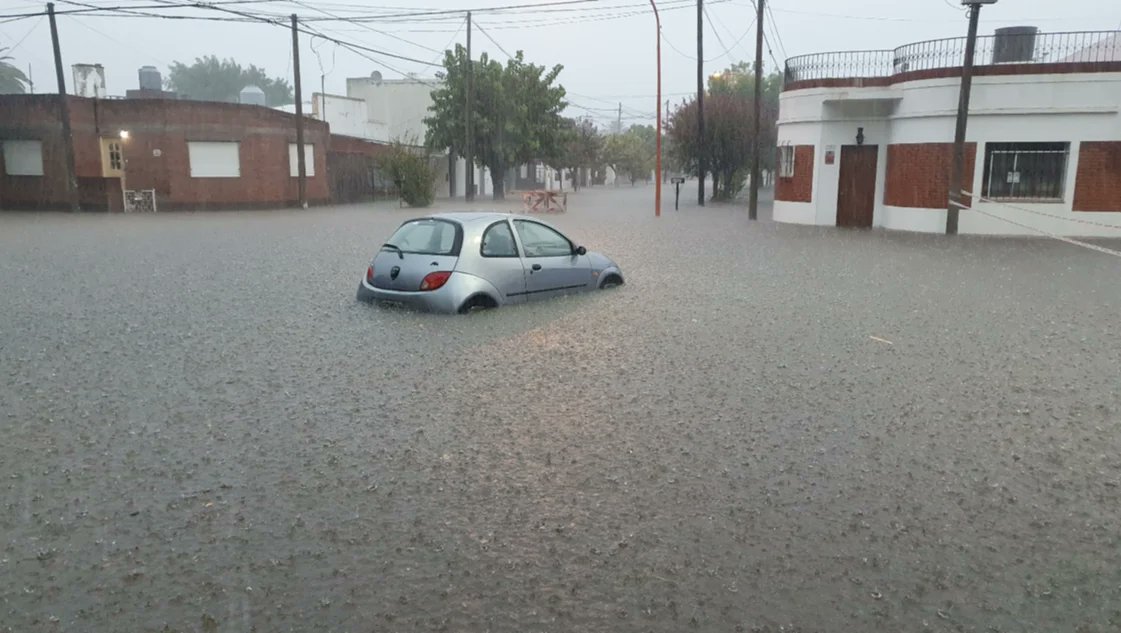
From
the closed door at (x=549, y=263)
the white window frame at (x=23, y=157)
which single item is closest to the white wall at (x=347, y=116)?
the white window frame at (x=23, y=157)

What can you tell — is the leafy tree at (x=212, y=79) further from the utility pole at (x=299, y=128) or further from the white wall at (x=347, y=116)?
the utility pole at (x=299, y=128)

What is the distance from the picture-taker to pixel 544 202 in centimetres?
3788

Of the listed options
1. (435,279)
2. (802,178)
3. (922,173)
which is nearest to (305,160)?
(802,178)

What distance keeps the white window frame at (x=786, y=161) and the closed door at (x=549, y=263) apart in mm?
18289

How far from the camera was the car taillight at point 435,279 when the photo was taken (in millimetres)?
10430

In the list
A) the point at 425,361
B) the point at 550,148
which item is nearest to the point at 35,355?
the point at 425,361

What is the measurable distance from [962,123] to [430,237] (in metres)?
17.3

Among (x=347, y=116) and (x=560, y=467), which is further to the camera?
(x=347, y=116)

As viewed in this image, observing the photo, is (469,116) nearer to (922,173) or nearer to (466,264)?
(922,173)

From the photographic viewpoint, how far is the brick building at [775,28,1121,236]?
22.3m

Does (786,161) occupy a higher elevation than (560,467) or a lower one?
higher

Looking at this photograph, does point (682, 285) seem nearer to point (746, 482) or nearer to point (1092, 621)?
point (746, 482)

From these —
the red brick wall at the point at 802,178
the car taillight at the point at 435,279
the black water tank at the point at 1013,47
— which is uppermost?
the black water tank at the point at 1013,47

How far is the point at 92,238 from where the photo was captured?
21.5 metres
